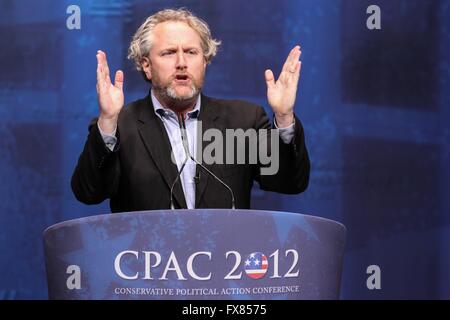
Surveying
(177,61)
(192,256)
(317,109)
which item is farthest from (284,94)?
(317,109)

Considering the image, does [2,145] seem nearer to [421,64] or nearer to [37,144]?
[37,144]

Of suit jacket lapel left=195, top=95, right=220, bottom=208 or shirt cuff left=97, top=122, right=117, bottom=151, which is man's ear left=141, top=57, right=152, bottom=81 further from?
shirt cuff left=97, top=122, right=117, bottom=151

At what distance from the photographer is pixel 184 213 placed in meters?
2.32

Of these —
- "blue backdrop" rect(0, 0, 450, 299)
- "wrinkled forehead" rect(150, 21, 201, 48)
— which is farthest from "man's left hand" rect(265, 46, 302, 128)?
"blue backdrop" rect(0, 0, 450, 299)

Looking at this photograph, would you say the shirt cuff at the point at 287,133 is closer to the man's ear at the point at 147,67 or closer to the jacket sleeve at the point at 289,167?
the jacket sleeve at the point at 289,167

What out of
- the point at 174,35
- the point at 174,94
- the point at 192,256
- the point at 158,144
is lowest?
the point at 192,256

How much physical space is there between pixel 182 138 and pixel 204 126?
9 cm

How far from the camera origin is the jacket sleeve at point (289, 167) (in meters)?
2.98

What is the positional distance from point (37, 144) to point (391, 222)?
134cm

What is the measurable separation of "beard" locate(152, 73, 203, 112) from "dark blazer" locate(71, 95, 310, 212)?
5 centimetres

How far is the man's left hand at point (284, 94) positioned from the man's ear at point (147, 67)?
0.50 metres

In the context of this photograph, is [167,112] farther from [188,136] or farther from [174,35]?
[174,35]

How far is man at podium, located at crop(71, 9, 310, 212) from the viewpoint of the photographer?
2959 mm

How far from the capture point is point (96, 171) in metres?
2.96
